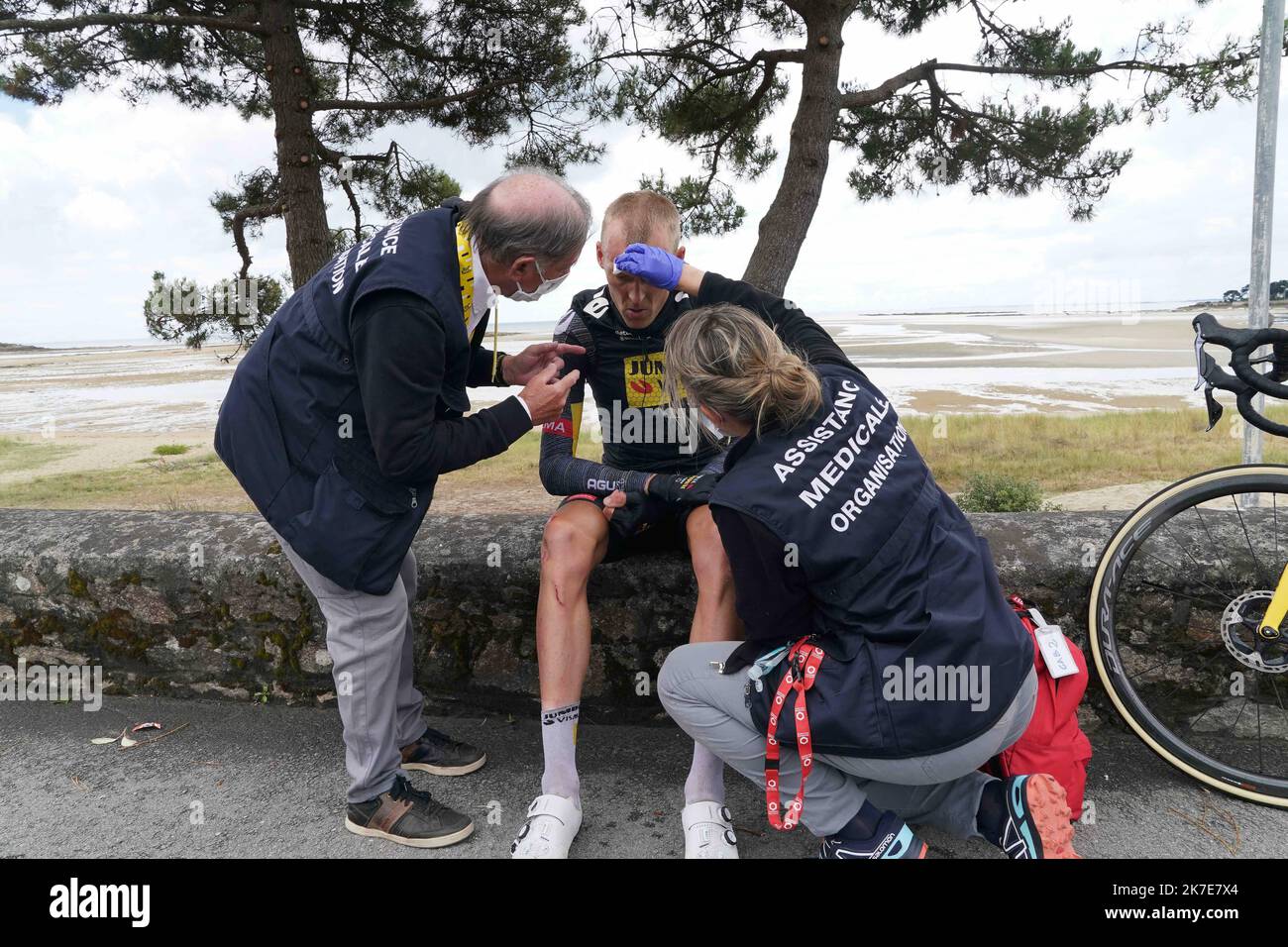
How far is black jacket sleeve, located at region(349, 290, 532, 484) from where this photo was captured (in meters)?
1.88

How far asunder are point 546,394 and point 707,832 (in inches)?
44.3

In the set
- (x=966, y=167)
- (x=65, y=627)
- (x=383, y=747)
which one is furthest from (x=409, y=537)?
(x=966, y=167)

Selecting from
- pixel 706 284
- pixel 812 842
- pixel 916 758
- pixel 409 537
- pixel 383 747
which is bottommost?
pixel 812 842

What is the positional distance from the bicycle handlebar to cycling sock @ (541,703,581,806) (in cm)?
193

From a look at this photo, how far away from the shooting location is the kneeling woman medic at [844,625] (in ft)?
5.63

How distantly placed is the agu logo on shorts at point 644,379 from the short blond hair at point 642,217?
0.35 m

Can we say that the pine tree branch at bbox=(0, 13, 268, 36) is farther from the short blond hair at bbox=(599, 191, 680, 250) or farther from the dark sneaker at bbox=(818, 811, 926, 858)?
the dark sneaker at bbox=(818, 811, 926, 858)

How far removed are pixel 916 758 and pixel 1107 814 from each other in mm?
830

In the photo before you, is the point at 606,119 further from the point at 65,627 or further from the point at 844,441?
the point at 844,441

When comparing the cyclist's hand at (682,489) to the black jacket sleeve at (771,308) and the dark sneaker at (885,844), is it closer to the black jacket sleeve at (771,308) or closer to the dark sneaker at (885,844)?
the black jacket sleeve at (771,308)

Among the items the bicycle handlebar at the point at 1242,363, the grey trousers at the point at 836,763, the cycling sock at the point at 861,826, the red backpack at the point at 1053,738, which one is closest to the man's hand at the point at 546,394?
the grey trousers at the point at 836,763

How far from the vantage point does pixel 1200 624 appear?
2484 mm

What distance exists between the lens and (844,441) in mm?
1810
